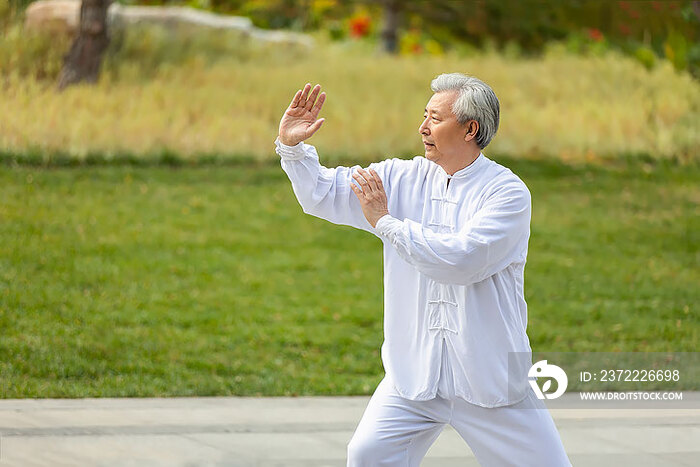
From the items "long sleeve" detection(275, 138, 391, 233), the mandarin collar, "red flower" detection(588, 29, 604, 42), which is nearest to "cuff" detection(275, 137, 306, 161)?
"long sleeve" detection(275, 138, 391, 233)

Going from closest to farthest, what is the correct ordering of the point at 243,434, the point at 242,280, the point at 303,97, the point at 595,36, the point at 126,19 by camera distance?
the point at 303,97 < the point at 243,434 < the point at 242,280 < the point at 126,19 < the point at 595,36

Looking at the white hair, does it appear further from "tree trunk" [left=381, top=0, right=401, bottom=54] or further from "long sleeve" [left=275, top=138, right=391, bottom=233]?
"tree trunk" [left=381, top=0, right=401, bottom=54]

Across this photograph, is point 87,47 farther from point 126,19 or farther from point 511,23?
point 511,23

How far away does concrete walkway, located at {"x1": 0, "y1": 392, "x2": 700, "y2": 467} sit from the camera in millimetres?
4828

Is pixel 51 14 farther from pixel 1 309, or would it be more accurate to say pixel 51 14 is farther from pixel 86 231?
pixel 1 309

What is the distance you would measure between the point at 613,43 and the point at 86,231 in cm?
1127

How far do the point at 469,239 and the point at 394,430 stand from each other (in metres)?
0.66

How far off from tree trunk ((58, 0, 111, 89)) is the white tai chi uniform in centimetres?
885

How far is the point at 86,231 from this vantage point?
905cm

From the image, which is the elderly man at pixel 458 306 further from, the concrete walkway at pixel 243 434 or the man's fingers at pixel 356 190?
the concrete walkway at pixel 243 434

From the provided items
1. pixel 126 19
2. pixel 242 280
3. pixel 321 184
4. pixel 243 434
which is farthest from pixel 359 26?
pixel 321 184

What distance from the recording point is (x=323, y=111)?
1271 centimetres

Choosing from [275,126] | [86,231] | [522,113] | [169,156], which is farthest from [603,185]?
[86,231]

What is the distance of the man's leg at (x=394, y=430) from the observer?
335 cm
